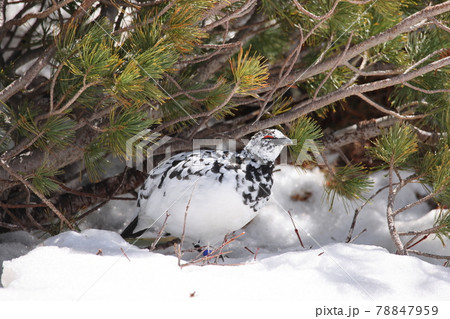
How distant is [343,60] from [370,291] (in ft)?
2.46

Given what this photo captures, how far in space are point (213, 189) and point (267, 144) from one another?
232mm

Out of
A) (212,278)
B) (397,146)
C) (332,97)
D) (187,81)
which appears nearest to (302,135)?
(332,97)

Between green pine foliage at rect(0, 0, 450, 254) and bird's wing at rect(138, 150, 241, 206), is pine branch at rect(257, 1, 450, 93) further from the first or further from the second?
bird's wing at rect(138, 150, 241, 206)

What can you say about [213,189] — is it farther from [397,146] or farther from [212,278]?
[397,146]

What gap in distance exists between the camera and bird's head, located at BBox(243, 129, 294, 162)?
1.67 metres

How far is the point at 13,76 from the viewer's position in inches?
76.1

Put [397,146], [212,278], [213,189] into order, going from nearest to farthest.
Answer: [212,278] → [213,189] → [397,146]

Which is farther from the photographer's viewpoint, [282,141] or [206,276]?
[282,141]

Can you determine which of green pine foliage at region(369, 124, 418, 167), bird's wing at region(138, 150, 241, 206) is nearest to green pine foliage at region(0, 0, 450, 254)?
green pine foliage at region(369, 124, 418, 167)

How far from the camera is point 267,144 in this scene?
1673 millimetres

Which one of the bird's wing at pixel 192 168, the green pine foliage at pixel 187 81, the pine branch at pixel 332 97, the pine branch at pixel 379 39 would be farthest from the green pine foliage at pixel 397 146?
the bird's wing at pixel 192 168

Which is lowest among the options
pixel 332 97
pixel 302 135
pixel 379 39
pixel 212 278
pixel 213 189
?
pixel 212 278

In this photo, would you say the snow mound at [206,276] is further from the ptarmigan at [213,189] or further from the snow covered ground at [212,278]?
the ptarmigan at [213,189]

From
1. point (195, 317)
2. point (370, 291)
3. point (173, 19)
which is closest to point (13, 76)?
point (173, 19)
